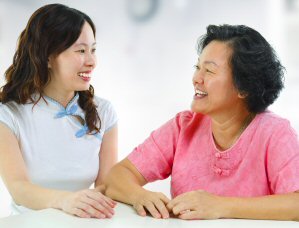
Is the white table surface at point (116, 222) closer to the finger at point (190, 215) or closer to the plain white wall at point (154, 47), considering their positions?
the finger at point (190, 215)

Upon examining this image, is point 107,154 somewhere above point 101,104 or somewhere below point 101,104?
below

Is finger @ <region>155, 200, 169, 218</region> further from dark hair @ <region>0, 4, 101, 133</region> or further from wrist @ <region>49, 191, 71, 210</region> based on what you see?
dark hair @ <region>0, 4, 101, 133</region>

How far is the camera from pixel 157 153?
1722 millimetres

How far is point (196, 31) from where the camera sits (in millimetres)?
2697

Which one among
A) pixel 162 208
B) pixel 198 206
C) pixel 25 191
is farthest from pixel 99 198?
pixel 25 191

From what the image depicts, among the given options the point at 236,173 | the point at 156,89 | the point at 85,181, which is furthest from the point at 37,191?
the point at 156,89

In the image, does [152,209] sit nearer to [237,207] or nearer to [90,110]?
[237,207]

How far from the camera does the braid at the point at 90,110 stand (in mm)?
2100

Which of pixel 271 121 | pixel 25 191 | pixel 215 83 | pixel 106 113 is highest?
pixel 215 83

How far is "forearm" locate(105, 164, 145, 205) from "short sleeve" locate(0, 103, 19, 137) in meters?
0.54

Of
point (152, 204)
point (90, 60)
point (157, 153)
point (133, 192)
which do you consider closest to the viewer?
point (152, 204)

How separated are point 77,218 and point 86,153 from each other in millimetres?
786

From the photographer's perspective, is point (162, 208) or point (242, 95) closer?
point (162, 208)

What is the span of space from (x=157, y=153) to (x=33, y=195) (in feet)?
1.54
